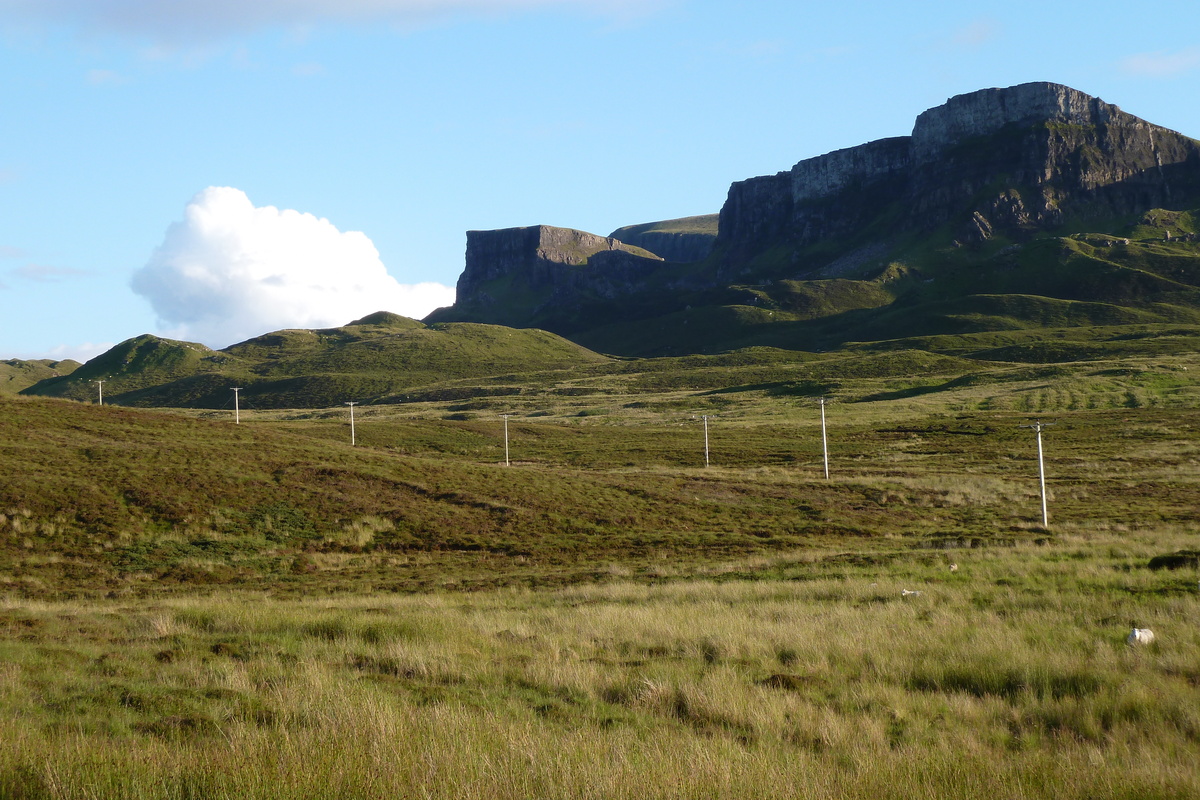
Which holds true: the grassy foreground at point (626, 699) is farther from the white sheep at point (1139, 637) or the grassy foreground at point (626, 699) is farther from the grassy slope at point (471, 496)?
the grassy slope at point (471, 496)

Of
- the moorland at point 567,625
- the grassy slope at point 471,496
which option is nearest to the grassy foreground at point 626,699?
the moorland at point 567,625

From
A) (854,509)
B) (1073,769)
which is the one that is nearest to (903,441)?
(854,509)

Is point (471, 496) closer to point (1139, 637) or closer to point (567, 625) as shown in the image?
point (567, 625)

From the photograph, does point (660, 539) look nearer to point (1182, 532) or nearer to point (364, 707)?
point (1182, 532)

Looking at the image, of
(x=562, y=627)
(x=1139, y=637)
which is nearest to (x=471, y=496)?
(x=562, y=627)

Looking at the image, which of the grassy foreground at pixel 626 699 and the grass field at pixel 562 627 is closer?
the grassy foreground at pixel 626 699

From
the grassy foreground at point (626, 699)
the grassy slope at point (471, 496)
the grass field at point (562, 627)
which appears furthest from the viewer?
the grassy slope at point (471, 496)

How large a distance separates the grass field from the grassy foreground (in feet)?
0.17

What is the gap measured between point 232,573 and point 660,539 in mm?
17477

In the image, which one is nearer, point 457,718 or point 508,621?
point 457,718

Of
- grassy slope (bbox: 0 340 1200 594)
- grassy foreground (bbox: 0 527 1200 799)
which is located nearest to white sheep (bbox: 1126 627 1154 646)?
grassy foreground (bbox: 0 527 1200 799)

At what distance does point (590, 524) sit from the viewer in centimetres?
4300

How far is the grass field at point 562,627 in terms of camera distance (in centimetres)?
644

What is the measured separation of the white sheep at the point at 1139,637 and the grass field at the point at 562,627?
0.66 feet
